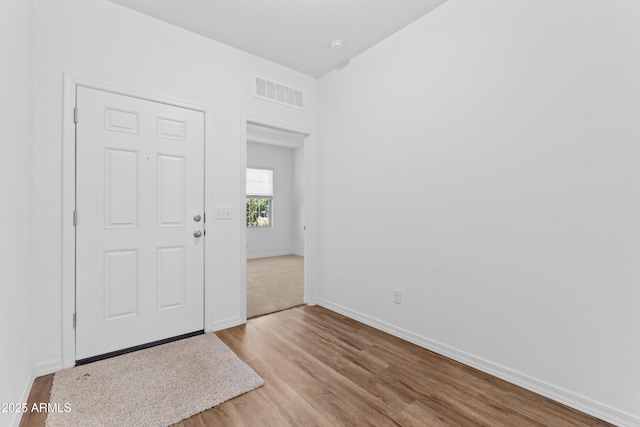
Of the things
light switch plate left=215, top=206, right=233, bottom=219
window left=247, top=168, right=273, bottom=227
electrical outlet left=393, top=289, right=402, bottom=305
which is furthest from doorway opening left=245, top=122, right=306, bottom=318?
electrical outlet left=393, top=289, right=402, bottom=305

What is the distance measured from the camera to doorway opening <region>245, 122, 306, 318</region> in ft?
20.8

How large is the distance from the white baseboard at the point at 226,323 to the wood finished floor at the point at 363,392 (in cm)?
19

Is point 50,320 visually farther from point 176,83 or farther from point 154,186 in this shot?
point 176,83

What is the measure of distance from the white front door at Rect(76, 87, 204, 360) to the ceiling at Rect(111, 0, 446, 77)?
2.49ft

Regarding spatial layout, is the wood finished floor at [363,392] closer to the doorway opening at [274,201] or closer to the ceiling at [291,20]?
the ceiling at [291,20]

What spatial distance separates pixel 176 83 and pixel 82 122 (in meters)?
0.80

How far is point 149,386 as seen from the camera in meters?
1.86

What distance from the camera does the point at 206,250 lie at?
272cm

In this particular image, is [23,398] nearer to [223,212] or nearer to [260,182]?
[223,212]

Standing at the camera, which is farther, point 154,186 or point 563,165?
point 154,186

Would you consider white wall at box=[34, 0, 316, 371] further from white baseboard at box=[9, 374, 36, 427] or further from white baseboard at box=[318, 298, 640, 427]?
white baseboard at box=[318, 298, 640, 427]

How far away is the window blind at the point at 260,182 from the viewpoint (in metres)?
6.71

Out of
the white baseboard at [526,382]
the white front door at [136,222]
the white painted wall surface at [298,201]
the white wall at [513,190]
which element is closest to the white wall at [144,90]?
the white front door at [136,222]

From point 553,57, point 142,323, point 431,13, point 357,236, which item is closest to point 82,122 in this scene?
point 142,323
